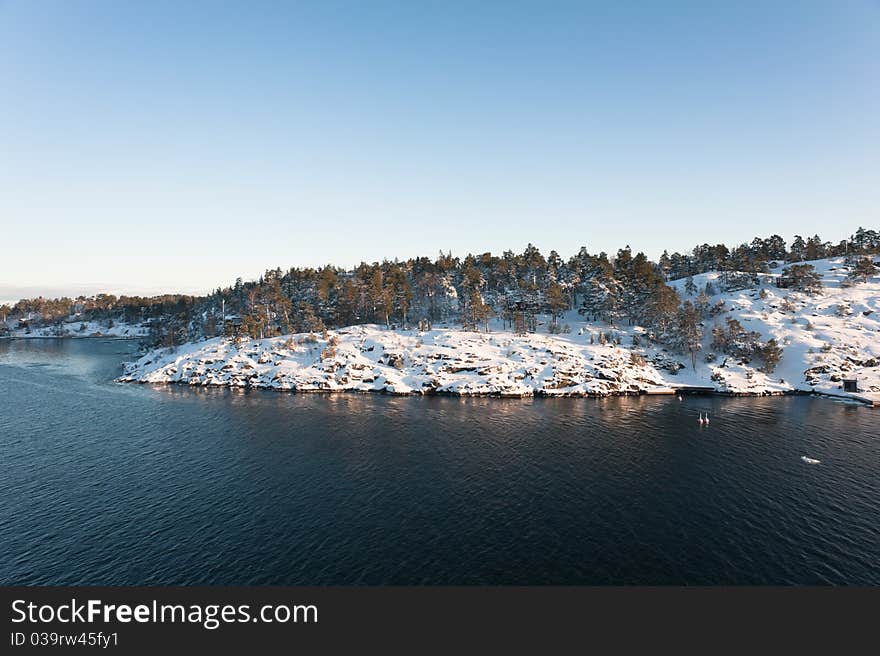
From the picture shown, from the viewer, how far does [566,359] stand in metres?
113

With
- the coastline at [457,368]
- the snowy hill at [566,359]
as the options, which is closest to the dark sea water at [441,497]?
the coastline at [457,368]

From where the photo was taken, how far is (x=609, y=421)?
7788cm

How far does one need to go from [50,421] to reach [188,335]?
115 metres

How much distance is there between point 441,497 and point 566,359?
76.8 m

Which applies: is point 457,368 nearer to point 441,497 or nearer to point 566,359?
point 566,359

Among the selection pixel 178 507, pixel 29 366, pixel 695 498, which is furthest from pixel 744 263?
pixel 29 366

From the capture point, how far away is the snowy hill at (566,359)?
104m

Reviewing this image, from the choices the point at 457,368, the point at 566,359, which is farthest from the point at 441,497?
the point at 566,359

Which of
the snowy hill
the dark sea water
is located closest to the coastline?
the snowy hill

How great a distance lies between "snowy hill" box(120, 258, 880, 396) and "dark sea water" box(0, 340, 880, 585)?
69.4ft

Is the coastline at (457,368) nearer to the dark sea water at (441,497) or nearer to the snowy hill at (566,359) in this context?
the snowy hill at (566,359)

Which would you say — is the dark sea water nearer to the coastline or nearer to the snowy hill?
the coastline

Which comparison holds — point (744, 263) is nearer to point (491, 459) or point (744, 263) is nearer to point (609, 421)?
point (609, 421)

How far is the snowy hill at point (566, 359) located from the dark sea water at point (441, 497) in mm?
21167
